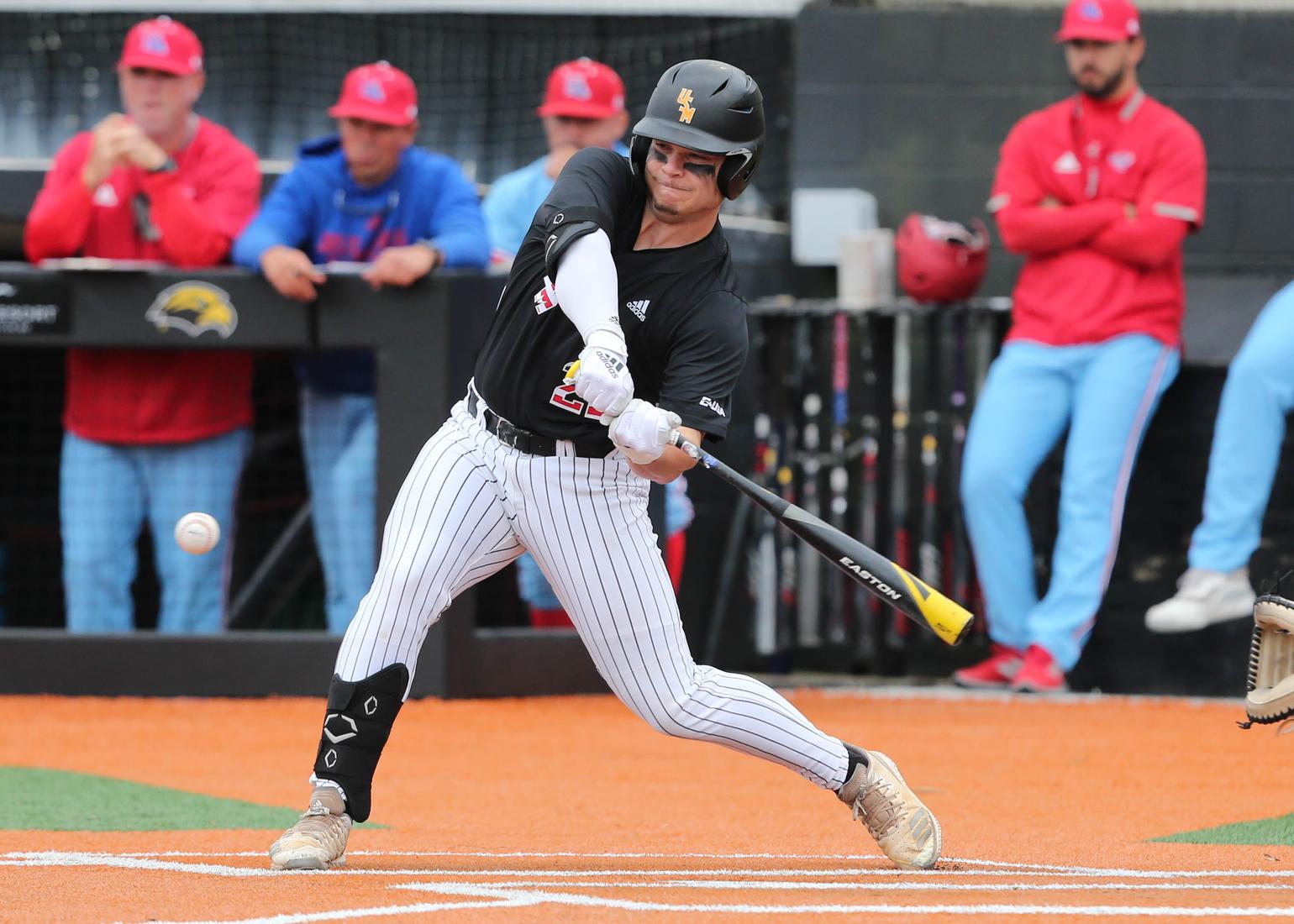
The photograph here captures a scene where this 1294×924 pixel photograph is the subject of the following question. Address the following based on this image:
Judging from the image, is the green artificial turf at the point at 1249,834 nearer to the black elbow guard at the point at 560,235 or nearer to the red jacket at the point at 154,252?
the black elbow guard at the point at 560,235

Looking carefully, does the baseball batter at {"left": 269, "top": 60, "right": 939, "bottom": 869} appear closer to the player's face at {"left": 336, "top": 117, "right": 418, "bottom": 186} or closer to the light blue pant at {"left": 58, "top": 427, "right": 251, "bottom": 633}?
the player's face at {"left": 336, "top": 117, "right": 418, "bottom": 186}

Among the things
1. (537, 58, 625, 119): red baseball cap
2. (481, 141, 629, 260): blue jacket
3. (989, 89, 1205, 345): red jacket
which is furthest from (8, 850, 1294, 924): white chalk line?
(537, 58, 625, 119): red baseball cap

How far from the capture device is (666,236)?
153 inches

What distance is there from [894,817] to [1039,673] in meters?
3.26

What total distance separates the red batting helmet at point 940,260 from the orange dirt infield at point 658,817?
5.37 ft

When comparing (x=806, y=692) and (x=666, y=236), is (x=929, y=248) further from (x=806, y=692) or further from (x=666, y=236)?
(x=666, y=236)

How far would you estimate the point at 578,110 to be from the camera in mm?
7012

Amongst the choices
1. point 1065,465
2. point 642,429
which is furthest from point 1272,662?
point 1065,465

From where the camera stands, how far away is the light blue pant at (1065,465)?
700 cm

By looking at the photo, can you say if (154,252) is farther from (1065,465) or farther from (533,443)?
(533,443)

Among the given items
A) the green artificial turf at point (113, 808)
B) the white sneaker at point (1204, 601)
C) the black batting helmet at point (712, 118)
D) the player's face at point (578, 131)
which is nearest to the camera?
the black batting helmet at point (712, 118)

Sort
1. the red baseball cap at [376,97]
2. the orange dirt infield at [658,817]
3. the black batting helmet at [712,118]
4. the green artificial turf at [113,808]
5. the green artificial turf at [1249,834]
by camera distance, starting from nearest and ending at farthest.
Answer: the orange dirt infield at [658,817] < the black batting helmet at [712,118] < the green artificial turf at [1249,834] < the green artificial turf at [113,808] < the red baseball cap at [376,97]

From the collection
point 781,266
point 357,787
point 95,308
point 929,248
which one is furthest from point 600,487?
point 781,266

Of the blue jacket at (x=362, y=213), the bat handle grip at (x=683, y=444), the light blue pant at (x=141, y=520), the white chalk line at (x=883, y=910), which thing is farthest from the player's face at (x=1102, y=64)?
the white chalk line at (x=883, y=910)
